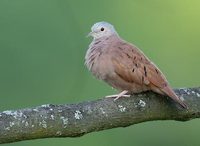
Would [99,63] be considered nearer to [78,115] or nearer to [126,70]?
[126,70]

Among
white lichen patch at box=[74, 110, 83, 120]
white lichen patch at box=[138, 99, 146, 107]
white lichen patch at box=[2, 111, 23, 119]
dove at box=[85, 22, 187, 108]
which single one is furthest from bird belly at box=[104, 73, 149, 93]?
white lichen patch at box=[2, 111, 23, 119]

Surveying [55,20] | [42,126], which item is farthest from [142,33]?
[42,126]

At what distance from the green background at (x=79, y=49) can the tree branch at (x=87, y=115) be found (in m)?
0.92

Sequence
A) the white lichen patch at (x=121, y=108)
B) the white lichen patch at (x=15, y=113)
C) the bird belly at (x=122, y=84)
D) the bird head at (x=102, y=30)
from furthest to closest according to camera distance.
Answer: the bird head at (x=102, y=30), the bird belly at (x=122, y=84), the white lichen patch at (x=121, y=108), the white lichen patch at (x=15, y=113)

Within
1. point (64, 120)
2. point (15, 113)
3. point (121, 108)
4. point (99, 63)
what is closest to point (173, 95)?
point (121, 108)

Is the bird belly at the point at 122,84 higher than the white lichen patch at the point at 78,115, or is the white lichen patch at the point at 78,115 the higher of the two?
the bird belly at the point at 122,84

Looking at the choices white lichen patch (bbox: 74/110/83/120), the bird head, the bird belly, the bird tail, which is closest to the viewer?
white lichen patch (bbox: 74/110/83/120)

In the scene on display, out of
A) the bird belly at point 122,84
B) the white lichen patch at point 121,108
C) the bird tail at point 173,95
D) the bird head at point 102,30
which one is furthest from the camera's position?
the bird head at point 102,30

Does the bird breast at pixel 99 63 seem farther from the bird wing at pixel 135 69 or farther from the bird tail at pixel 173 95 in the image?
the bird tail at pixel 173 95

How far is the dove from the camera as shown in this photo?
306 cm

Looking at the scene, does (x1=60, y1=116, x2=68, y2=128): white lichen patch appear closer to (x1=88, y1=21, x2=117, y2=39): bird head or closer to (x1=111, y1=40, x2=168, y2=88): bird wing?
(x1=111, y1=40, x2=168, y2=88): bird wing

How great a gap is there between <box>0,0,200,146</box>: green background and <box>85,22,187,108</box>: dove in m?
0.69

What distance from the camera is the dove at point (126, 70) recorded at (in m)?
3.06

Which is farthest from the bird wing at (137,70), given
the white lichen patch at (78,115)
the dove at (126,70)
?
the white lichen patch at (78,115)
